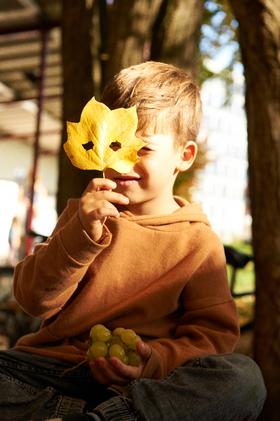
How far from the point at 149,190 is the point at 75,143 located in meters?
0.40

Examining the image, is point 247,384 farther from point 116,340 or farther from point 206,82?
point 206,82

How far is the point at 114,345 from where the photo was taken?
1.60 m

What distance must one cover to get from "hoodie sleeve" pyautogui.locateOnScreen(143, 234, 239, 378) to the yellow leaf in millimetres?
494

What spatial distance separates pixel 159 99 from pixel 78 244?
1.90ft

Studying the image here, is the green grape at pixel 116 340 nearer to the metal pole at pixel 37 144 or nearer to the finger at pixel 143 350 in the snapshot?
the finger at pixel 143 350

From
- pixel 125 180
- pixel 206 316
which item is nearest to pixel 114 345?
pixel 206 316

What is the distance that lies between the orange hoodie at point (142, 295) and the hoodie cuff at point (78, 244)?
111mm

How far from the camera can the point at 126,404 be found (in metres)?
1.56

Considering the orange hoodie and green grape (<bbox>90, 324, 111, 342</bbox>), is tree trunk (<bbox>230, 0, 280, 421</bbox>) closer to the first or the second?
the orange hoodie

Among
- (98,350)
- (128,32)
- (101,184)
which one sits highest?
(128,32)

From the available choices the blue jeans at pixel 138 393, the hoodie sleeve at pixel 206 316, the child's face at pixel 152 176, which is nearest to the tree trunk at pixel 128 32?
the child's face at pixel 152 176

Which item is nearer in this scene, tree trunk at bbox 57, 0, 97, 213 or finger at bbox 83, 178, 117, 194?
finger at bbox 83, 178, 117, 194

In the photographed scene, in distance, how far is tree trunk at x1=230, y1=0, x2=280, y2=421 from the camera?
306 cm

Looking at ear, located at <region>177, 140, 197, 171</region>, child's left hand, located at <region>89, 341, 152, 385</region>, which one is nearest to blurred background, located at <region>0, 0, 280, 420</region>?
ear, located at <region>177, 140, 197, 171</region>
